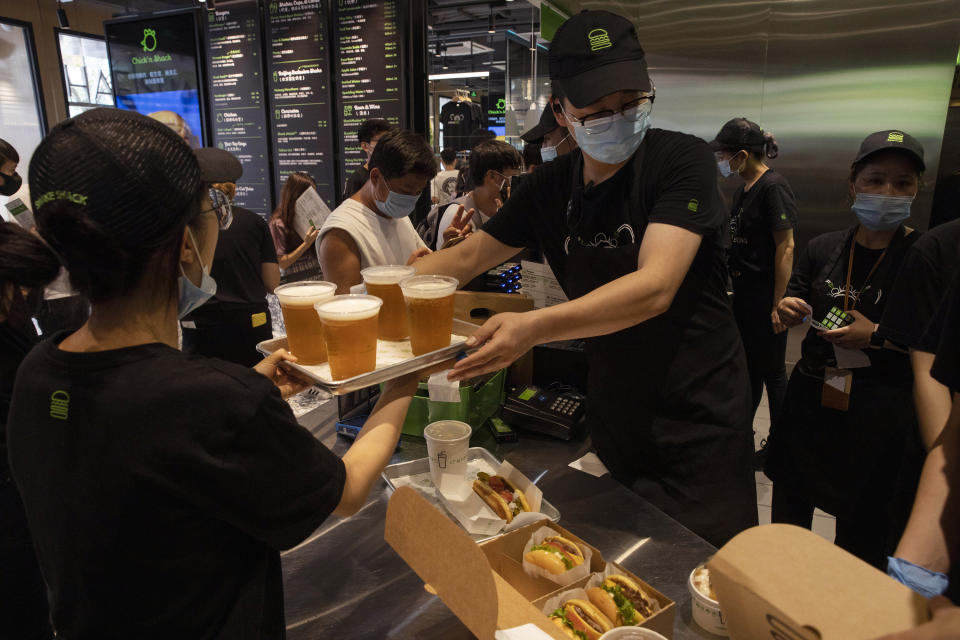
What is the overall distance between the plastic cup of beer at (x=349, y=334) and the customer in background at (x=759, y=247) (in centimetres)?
335

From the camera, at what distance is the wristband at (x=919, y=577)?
90 cm

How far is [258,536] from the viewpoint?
36.5 inches

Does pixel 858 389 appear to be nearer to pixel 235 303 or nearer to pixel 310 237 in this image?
pixel 235 303

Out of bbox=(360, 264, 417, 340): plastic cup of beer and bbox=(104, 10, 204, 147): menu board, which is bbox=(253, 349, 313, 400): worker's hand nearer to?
bbox=(360, 264, 417, 340): plastic cup of beer

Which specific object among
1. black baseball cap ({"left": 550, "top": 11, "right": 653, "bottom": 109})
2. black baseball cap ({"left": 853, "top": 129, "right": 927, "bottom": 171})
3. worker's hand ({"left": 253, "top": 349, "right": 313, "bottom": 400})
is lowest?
worker's hand ({"left": 253, "top": 349, "right": 313, "bottom": 400})

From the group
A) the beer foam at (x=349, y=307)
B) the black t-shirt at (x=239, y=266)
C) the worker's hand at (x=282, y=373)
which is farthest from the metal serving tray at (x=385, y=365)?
the black t-shirt at (x=239, y=266)

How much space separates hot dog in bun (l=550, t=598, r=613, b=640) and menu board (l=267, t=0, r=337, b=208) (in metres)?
4.63

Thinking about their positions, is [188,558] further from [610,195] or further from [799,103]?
[799,103]

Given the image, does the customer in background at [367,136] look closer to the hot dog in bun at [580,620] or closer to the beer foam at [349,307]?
the beer foam at [349,307]

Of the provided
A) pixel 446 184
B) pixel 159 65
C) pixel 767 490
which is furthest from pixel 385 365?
pixel 446 184

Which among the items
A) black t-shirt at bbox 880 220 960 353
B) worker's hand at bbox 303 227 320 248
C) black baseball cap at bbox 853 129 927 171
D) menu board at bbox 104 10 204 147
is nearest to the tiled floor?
black t-shirt at bbox 880 220 960 353

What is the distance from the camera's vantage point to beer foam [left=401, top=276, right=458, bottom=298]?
1318 millimetres

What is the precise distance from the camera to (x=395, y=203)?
9.88ft

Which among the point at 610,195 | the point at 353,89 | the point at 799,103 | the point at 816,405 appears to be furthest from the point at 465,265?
the point at 799,103
